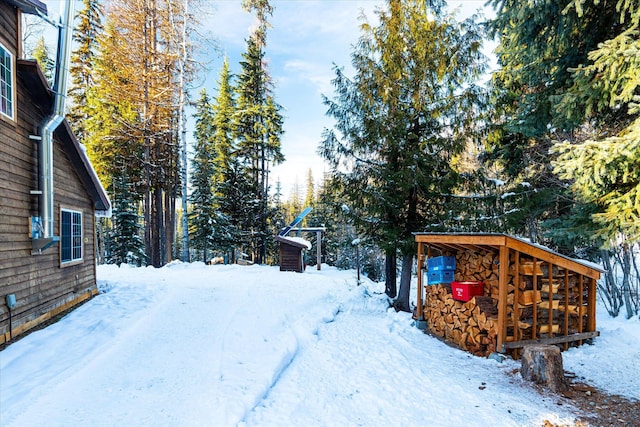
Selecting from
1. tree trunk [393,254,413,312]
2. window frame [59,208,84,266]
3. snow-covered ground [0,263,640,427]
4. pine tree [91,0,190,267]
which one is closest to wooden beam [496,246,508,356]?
snow-covered ground [0,263,640,427]

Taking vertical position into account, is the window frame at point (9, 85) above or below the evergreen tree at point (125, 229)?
above

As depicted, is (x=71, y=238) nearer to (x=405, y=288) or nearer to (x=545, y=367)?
(x=405, y=288)

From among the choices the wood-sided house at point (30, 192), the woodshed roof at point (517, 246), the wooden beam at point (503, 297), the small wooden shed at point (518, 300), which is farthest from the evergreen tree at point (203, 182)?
the wooden beam at point (503, 297)

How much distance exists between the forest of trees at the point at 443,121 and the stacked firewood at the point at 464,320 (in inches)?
62.8

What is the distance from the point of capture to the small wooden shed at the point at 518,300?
533 centimetres

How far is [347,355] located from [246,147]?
16.0 meters

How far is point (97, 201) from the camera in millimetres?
8406

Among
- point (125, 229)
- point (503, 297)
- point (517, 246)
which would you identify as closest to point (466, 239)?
point (517, 246)

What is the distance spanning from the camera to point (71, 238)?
7.21m

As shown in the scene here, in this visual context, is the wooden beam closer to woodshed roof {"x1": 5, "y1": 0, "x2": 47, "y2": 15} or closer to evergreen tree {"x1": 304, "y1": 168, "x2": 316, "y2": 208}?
woodshed roof {"x1": 5, "y1": 0, "x2": 47, "y2": 15}

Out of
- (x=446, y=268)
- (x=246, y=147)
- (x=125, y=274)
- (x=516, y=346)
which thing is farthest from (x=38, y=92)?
(x=246, y=147)

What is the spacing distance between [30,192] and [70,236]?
5.93ft

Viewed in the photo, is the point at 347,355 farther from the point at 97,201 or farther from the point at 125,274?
the point at 125,274

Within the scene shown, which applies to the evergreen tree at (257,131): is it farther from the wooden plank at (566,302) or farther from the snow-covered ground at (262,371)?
the wooden plank at (566,302)
